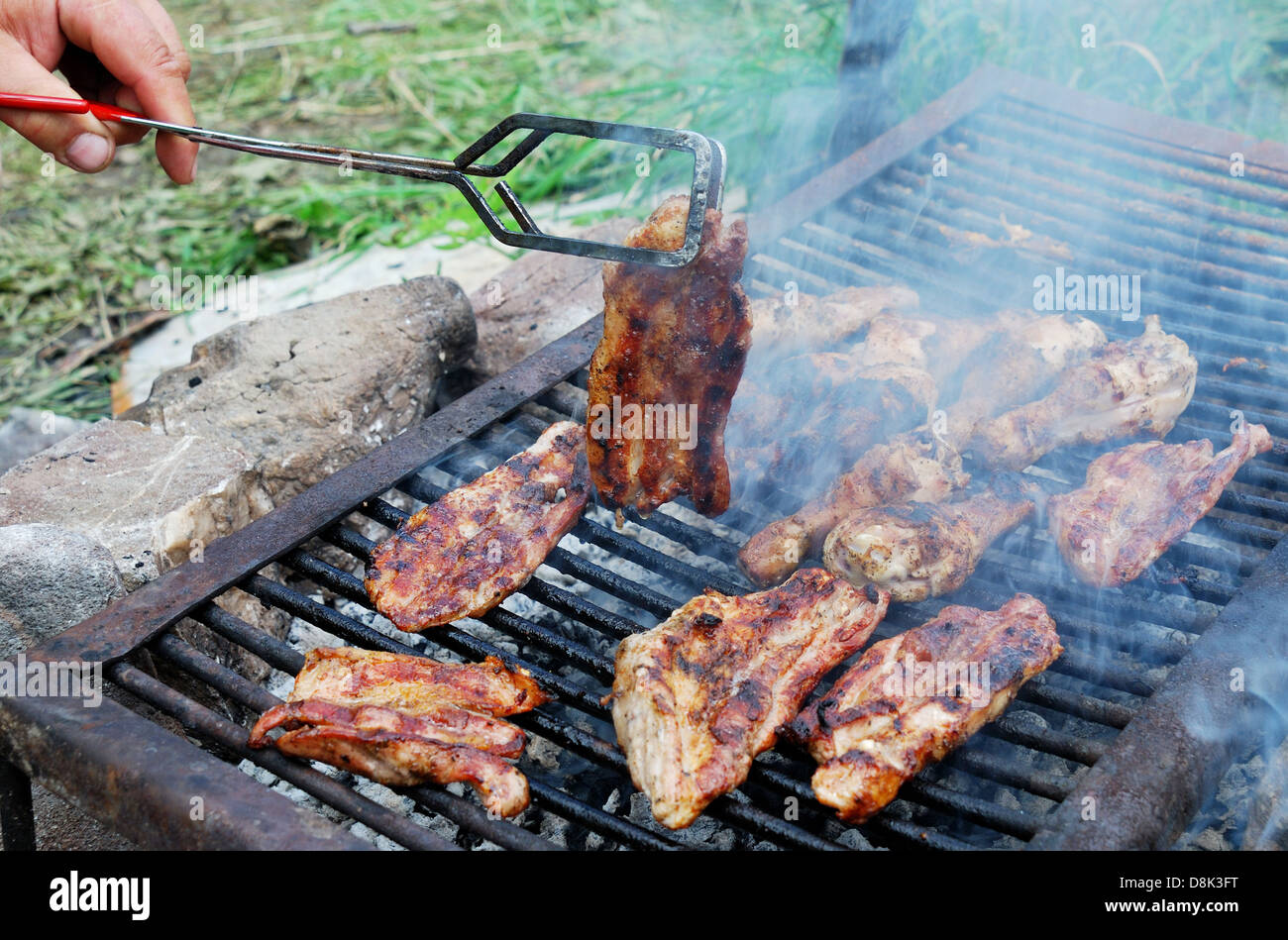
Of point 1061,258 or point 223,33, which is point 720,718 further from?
point 223,33

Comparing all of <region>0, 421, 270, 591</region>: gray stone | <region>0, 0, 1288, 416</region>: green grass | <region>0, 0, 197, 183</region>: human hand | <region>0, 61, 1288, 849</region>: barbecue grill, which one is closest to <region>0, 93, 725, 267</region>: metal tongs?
<region>0, 0, 197, 183</region>: human hand

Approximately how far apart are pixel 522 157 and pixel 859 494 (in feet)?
4.27

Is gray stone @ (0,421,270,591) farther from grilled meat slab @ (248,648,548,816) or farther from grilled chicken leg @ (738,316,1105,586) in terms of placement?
grilled chicken leg @ (738,316,1105,586)

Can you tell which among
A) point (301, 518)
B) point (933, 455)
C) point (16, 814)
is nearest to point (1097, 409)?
point (933, 455)

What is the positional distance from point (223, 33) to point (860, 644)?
819cm

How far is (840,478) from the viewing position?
2.93 m

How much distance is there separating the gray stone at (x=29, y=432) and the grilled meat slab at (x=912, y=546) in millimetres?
3309

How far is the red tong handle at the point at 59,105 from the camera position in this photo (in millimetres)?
2465

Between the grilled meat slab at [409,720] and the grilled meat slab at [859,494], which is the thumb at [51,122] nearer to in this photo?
the grilled meat slab at [409,720]

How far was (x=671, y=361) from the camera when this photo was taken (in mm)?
2639

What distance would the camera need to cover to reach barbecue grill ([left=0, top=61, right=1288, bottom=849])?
210 centimetres

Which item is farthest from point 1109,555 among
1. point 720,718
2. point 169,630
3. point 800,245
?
point 169,630

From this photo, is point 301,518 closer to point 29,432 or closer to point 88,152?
point 88,152
